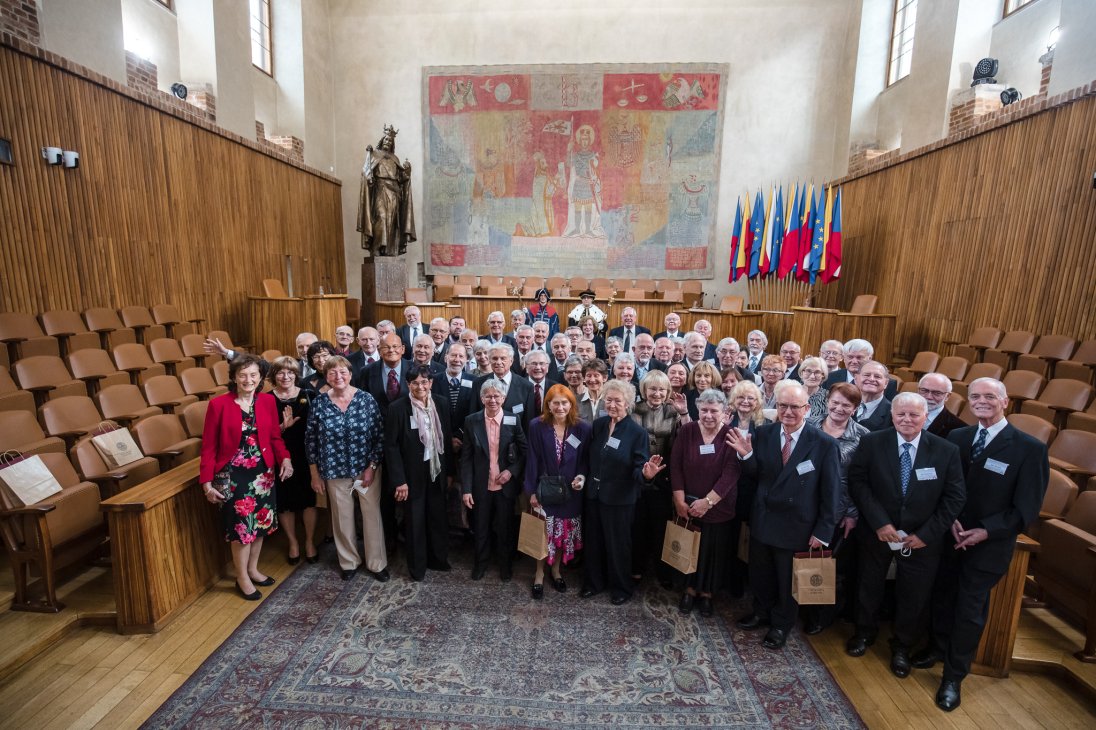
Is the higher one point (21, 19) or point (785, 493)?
point (21, 19)

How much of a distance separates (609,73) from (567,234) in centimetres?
353

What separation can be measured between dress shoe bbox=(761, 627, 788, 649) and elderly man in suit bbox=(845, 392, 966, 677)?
0.37m

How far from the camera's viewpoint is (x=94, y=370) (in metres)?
4.96

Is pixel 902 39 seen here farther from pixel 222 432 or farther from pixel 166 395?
pixel 166 395

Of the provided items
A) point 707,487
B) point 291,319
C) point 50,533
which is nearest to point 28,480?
point 50,533

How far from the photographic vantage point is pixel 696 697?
Result: 2.52 m

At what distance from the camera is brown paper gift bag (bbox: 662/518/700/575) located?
2.95 metres

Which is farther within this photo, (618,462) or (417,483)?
(417,483)

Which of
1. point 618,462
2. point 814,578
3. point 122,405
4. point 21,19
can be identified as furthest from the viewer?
point 21,19

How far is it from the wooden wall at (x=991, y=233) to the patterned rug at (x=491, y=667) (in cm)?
568

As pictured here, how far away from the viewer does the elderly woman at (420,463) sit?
10.9ft

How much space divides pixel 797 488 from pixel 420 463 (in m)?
2.25

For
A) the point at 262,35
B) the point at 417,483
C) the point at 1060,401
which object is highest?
the point at 262,35

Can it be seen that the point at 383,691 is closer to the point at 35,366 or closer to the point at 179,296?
the point at 35,366
